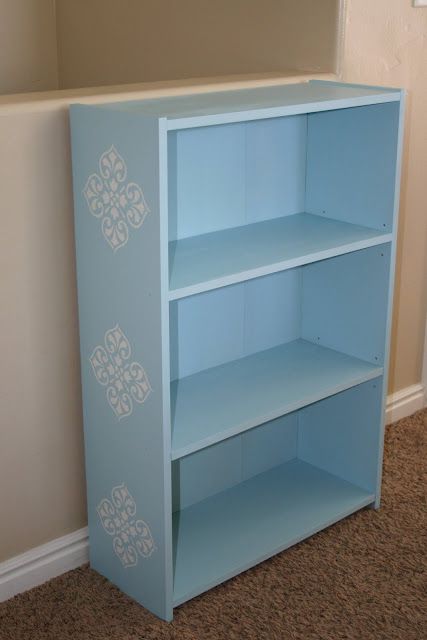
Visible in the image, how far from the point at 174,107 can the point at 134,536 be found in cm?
88

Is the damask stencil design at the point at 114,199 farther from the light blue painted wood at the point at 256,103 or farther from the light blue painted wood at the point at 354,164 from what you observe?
the light blue painted wood at the point at 354,164

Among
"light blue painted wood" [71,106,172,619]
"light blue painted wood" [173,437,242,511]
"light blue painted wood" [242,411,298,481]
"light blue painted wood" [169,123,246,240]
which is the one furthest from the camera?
"light blue painted wood" [242,411,298,481]

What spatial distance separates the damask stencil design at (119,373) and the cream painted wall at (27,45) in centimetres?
159

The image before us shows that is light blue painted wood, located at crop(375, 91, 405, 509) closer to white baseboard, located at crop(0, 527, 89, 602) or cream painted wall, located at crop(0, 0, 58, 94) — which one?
white baseboard, located at crop(0, 527, 89, 602)

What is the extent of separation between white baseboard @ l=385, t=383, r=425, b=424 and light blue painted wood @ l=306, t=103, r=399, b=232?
0.77 meters

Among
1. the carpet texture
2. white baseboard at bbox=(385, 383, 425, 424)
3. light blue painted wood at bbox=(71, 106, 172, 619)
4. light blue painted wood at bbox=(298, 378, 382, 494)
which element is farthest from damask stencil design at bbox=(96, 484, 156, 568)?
white baseboard at bbox=(385, 383, 425, 424)

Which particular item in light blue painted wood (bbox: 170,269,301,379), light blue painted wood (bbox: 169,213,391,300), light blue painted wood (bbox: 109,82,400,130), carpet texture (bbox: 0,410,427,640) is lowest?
carpet texture (bbox: 0,410,427,640)

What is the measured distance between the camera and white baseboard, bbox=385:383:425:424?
281 cm

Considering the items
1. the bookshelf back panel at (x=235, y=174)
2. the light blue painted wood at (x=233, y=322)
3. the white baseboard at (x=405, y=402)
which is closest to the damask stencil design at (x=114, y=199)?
the bookshelf back panel at (x=235, y=174)

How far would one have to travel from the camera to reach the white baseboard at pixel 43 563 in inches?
78.4

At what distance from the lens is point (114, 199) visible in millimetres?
1761

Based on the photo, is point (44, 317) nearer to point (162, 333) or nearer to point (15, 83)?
point (162, 333)

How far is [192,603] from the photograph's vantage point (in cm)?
200

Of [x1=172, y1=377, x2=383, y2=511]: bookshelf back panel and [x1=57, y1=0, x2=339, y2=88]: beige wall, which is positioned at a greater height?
[x1=57, y1=0, x2=339, y2=88]: beige wall
